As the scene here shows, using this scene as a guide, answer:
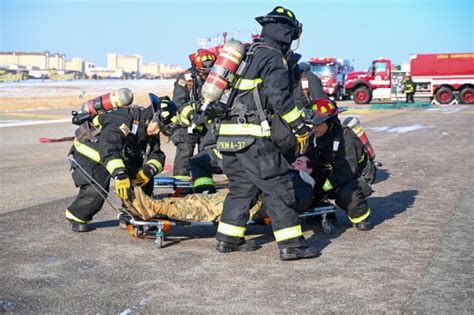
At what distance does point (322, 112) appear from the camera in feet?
21.3

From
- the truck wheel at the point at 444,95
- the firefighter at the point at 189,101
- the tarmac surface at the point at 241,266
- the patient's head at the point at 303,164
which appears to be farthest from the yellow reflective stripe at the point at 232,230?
the truck wheel at the point at 444,95

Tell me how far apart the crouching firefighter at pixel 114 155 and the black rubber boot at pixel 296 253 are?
1497mm

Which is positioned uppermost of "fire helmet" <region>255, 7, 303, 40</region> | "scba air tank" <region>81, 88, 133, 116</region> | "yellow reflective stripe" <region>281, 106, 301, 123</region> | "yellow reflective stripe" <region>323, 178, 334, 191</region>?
"fire helmet" <region>255, 7, 303, 40</region>

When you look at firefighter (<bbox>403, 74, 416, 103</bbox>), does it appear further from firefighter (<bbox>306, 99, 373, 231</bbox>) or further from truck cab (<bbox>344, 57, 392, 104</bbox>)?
firefighter (<bbox>306, 99, 373, 231</bbox>)

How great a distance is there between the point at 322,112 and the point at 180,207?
1.64 meters

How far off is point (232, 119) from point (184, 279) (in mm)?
1376

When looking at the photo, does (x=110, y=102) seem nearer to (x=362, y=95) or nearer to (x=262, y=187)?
(x=262, y=187)

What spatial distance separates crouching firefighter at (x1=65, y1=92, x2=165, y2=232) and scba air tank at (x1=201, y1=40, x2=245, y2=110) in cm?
113

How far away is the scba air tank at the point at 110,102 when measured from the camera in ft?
21.3

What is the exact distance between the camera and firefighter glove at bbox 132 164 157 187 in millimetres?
6559

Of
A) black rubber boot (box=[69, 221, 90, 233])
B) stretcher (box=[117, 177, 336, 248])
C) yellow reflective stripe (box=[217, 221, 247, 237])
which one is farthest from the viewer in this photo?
black rubber boot (box=[69, 221, 90, 233])

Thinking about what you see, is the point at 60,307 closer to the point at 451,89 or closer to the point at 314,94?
the point at 314,94

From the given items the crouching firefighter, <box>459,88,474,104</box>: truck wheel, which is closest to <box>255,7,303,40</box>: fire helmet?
the crouching firefighter

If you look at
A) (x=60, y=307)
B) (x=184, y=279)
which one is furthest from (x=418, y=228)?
(x=60, y=307)
